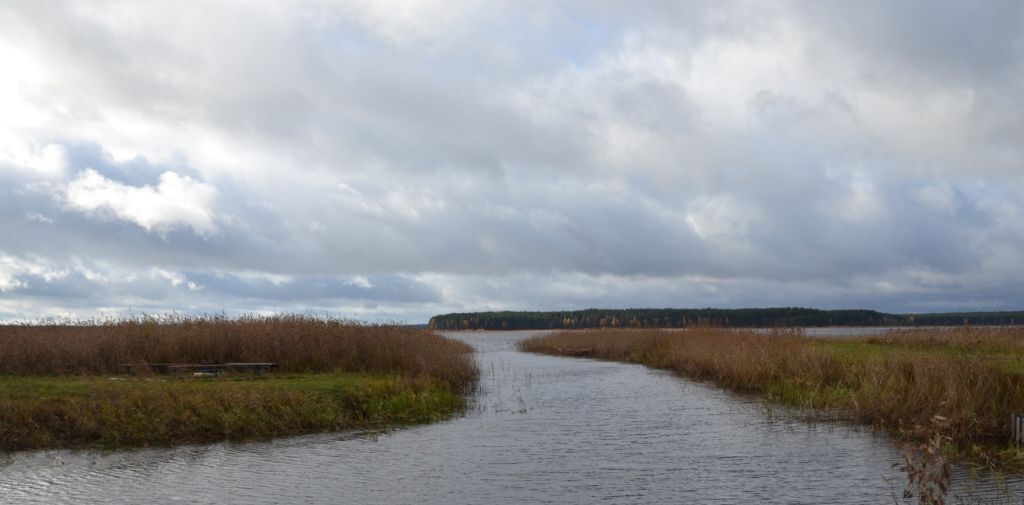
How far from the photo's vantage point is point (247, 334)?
31594mm

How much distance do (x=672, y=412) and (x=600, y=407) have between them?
2731mm

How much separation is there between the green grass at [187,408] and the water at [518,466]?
1122mm

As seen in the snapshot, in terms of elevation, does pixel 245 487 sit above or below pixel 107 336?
below

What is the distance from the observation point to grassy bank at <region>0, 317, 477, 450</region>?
2094 cm

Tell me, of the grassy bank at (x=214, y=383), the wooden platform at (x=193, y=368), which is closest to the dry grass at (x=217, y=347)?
the grassy bank at (x=214, y=383)

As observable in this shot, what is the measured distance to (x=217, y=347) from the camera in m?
31.3

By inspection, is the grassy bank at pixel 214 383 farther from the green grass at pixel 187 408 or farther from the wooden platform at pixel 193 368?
the wooden platform at pixel 193 368

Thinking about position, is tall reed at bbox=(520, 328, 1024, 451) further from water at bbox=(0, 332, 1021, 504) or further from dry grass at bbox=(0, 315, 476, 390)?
dry grass at bbox=(0, 315, 476, 390)

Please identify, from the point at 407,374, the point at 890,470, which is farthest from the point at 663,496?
the point at 407,374

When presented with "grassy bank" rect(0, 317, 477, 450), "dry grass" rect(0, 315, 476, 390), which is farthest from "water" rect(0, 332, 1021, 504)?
"dry grass" rect(0, 315, 476, 390)

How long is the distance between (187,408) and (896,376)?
1971cm

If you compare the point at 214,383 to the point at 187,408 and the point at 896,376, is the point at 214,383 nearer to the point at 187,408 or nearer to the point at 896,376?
the point at 187,408

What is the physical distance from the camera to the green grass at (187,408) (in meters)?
20.5

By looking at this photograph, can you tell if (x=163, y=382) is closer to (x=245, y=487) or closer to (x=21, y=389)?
(x=21, y=389)
